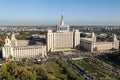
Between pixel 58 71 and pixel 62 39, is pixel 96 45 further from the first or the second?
pixel 58 71

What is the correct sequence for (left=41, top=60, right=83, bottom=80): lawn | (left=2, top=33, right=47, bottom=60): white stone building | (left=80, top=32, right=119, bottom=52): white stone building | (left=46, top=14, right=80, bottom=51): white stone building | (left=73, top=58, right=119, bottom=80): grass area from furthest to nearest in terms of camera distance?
(left=80, top=32, right=119, bottom=52): white stone building
(left=46, top=14, right=80, bottom=51): white stone building
(left=2, top=33, right=47, bottom=60): white stone building
(left=73, top=58, right=119, bottom=80): grass area
(left=41, top=60, right=83, bottom=80): lawn

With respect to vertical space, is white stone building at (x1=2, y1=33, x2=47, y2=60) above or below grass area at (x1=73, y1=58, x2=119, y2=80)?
above

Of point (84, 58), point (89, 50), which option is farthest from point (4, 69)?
point (89, 50)

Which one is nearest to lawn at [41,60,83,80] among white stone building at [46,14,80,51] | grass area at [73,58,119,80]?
grass area at [73,58,119,80]

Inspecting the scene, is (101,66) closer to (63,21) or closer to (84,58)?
(84,58)

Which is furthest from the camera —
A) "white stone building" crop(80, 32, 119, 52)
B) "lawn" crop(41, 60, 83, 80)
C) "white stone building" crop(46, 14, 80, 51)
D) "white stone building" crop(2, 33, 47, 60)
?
"white stone building" crop(80, 32, 119, 52)

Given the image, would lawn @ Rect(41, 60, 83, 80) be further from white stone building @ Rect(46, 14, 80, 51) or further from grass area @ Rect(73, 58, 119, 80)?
white stone building @ Rect(46, 14, 80, 51)
